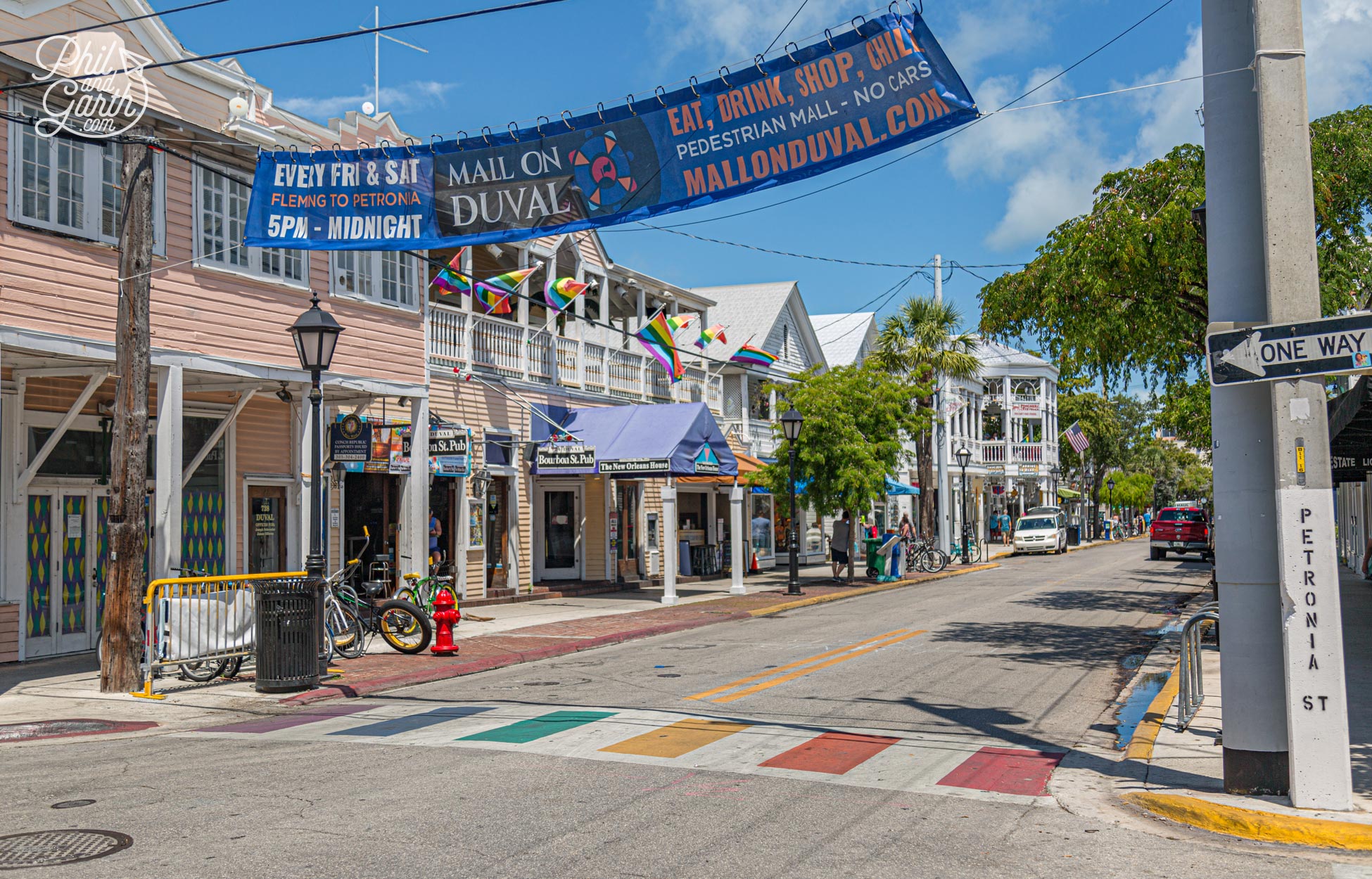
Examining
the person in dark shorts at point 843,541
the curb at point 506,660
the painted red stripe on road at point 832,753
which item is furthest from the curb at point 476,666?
the person in dark shorts at point 843,541

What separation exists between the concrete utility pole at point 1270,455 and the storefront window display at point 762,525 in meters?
27.6

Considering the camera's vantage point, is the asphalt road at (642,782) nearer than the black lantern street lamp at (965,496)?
Yes

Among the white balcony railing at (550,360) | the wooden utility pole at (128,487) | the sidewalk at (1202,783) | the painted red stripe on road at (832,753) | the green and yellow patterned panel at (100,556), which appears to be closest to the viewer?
the sidewalk at (1202,783)

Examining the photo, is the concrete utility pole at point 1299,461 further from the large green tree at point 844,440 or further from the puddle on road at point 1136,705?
the large green tree at point 844,440

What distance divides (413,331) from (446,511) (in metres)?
3.76

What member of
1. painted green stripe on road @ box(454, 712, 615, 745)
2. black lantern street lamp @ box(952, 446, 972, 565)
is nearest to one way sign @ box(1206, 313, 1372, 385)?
painted green stripe on road @ box(454, 712, 615, 745)

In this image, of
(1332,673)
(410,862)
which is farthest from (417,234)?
(1332,673)

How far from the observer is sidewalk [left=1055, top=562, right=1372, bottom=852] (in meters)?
6.08

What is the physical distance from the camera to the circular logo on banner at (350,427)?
16.9 m

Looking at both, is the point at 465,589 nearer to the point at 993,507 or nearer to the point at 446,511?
the point at 446,511

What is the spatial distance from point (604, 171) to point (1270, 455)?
5859mm

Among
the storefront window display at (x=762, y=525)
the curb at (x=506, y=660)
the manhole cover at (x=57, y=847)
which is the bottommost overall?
the curb at (x=506, y=660)

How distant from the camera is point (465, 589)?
2136 centimetres

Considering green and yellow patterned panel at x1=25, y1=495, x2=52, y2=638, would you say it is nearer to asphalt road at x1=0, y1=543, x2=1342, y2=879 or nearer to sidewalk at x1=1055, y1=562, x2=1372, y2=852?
asphalt road at x1=0, y1=543, x2=1342, y2=879
